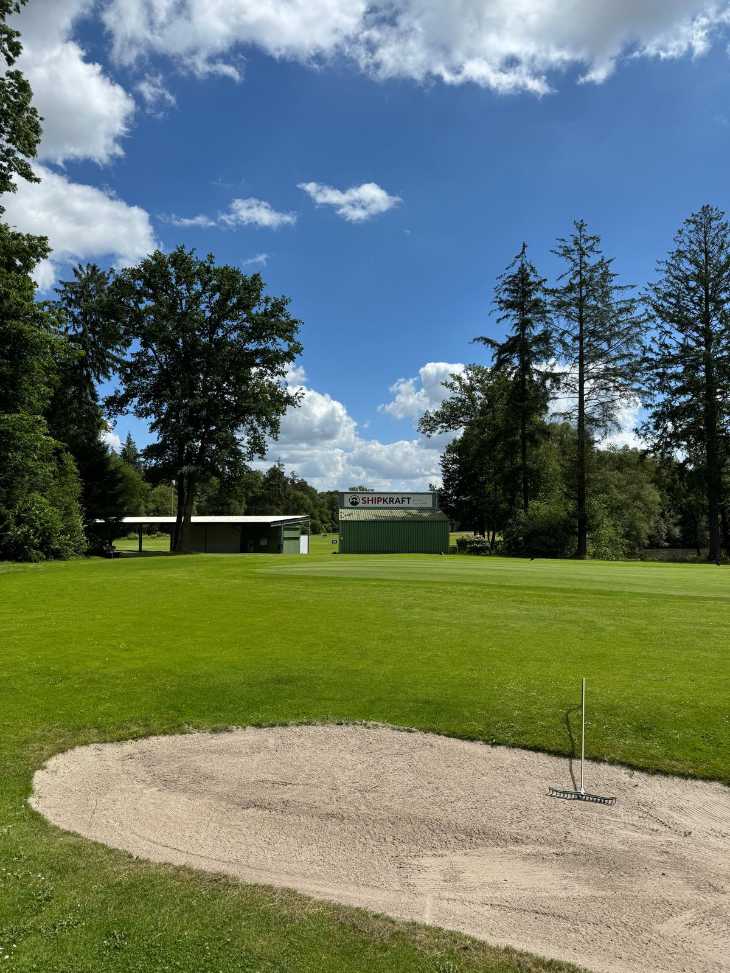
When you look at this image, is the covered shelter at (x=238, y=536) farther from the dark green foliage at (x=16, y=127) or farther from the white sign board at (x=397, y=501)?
the dark green foliage at (x=16, y=127)

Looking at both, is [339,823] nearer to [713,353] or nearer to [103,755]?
[103,755]

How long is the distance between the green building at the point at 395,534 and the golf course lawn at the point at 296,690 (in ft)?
90.6

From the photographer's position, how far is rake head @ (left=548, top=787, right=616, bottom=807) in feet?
20.7

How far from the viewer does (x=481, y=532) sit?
8094 cm

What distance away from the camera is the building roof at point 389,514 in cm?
4988

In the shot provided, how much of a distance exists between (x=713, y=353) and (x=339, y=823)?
1700 inches

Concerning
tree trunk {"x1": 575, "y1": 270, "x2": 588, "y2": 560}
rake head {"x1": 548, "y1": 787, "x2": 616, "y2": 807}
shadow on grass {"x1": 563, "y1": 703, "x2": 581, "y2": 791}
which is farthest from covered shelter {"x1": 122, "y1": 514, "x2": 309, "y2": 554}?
rake head {"x1": 548, "y1": 787, "x2": 616, "y2": 807}

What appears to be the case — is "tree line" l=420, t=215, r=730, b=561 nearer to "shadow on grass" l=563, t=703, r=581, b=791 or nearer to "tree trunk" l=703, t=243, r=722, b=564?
"tree trunk" l=703, t=243, r=722, b=564

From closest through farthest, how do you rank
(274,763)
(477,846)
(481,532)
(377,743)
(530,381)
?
(477,846) < (274,763) < (377,743) < (530,381) < (481,532)

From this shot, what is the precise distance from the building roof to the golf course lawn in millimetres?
27985

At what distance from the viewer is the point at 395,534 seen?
4975cm

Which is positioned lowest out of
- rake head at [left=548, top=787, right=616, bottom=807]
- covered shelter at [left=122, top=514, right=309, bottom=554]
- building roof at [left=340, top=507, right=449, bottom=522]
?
rake head at [left=548, top=787, right=616, bottom=807]

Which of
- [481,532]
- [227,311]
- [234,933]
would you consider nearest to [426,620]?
[234,933]

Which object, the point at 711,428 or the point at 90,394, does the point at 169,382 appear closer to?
the point at 90,394
